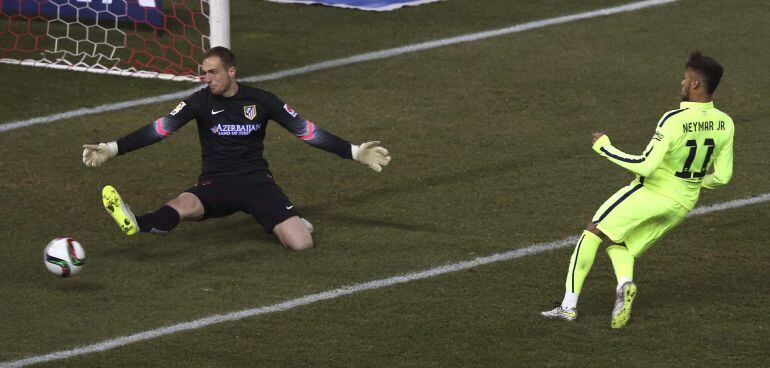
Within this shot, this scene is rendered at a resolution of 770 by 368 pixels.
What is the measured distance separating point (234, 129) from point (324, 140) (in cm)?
64

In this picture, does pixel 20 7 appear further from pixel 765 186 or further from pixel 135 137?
pixel 765 186

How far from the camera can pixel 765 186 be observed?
40.2ft

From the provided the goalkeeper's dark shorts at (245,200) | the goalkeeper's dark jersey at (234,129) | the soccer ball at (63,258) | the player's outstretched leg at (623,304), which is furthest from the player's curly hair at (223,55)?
the player's outstretched leg at (623,304)

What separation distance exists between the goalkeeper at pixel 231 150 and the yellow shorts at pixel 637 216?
2.05m

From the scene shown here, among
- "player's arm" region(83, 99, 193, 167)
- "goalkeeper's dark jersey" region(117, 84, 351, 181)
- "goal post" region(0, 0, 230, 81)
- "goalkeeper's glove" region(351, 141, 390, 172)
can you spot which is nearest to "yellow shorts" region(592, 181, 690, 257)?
"goalkeeper's glove" region(351, 141, 390, 172)

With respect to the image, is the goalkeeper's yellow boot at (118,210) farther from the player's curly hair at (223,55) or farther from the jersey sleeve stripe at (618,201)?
the jersey sleeve stripe at (618,201)

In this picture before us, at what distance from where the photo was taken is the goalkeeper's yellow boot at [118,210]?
1055 centimetres

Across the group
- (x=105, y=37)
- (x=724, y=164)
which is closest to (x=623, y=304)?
(x=724, y=164)

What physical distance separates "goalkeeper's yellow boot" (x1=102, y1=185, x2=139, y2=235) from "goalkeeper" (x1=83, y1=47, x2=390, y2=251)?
93 mm

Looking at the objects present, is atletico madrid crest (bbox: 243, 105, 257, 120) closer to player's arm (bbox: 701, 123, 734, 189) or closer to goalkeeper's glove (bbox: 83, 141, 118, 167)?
goalkeeper's glove (bbox: 83, 141, 118, 167)

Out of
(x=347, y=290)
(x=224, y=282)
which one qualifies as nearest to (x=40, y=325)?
(x=224, y=282)

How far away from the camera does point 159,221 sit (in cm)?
1091

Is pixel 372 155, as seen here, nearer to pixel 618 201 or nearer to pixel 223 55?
pixel 223 55

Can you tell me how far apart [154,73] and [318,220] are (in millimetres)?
4547
